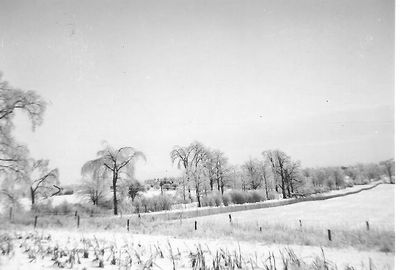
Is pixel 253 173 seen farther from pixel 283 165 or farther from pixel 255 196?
pixel 255 196

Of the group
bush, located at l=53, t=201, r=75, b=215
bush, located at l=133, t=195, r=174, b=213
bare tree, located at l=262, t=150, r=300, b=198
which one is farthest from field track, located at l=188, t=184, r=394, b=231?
bare tree, located at l=262, t=150, r=300, b=198

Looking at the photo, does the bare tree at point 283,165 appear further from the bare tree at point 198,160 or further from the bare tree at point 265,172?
the bare tree at point 198,160

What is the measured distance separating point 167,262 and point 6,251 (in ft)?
18.4

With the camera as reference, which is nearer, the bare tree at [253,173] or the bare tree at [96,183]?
the bare tree at [96,183]

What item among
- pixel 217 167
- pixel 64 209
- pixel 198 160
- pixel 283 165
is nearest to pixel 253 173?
pixel 283 165

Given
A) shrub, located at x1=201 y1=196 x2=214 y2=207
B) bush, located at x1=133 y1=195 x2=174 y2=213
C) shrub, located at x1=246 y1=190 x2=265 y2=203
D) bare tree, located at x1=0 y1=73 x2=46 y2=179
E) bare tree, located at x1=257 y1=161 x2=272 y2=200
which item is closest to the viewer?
bare tree, located at x1=0 y1=73 x2=46 y2=179

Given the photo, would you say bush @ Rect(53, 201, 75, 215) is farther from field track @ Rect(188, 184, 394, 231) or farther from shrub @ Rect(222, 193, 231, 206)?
shrub @ Rect(222, 193, 231, 206)

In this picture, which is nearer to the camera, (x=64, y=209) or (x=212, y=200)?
(x=64, y=209)

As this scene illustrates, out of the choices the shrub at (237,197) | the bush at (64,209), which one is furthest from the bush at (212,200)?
the bush at (64,209)

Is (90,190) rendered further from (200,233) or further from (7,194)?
(200,233)

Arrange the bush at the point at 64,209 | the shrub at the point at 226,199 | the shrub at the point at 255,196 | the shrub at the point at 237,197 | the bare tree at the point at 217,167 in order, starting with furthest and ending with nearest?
the bare tree at the point at 217,167 < the shrub at the point at 255,196 < the shrub at the point at 237,197 < the shrub at the point at 226,199 < the bush at the point at 64,209

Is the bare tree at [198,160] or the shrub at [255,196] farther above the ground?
the bare tree at [198,160]

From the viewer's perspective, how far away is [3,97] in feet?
44.5

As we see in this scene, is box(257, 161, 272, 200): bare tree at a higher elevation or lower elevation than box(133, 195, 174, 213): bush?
higher
